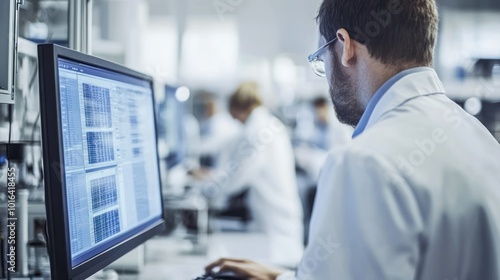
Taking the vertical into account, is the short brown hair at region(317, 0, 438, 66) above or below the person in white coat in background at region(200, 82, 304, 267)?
above

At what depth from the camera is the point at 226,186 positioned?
9.81 ft

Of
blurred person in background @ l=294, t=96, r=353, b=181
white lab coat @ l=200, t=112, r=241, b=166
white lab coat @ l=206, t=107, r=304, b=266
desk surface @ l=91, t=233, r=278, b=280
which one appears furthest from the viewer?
white lab coat @ l=200, t=112, r=241, b=166

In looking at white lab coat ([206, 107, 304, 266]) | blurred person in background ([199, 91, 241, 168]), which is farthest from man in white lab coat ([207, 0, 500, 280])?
blurred person in background ([199, 91, 241, 168])

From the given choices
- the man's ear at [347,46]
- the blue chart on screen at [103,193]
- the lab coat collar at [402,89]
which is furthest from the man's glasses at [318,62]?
the blue chart on screen at [103,193]

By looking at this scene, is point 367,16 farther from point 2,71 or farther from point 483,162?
point 2,71

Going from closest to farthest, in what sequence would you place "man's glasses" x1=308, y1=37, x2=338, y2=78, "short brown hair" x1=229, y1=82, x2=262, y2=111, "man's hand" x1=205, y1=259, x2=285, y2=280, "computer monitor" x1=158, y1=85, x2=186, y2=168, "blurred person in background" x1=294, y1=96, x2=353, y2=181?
"man's glasses" x1=308, y1=37, x2=338, y2=78 → "man's hand" x1=205, y1=259, x2=285, y2=280 → "computer monitor" x1=158, y1=85, x2=186, y2=168 → "short brown hair" x1=229, y1=82, x2=262, y2=111 → "blurred person in background" x1=294, y1=96, x2=353, y2=181

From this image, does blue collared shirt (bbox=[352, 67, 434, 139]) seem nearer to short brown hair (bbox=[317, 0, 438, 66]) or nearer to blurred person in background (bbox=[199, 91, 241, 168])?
short brown hair (bbox=[317, 0, 438, 66])

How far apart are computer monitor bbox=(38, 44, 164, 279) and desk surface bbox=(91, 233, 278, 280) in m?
0.22

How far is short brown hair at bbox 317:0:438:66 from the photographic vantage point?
2.92 feet

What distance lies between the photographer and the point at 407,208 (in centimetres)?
70

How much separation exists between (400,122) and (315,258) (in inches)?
9.8

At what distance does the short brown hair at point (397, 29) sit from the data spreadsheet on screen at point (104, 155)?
1.54 feet

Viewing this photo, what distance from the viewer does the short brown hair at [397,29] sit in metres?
0.89

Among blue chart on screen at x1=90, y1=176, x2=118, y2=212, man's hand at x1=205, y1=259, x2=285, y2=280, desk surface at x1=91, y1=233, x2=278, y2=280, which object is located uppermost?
blue chart on screen at x1=90, y1=176, x2=118, y2=212
